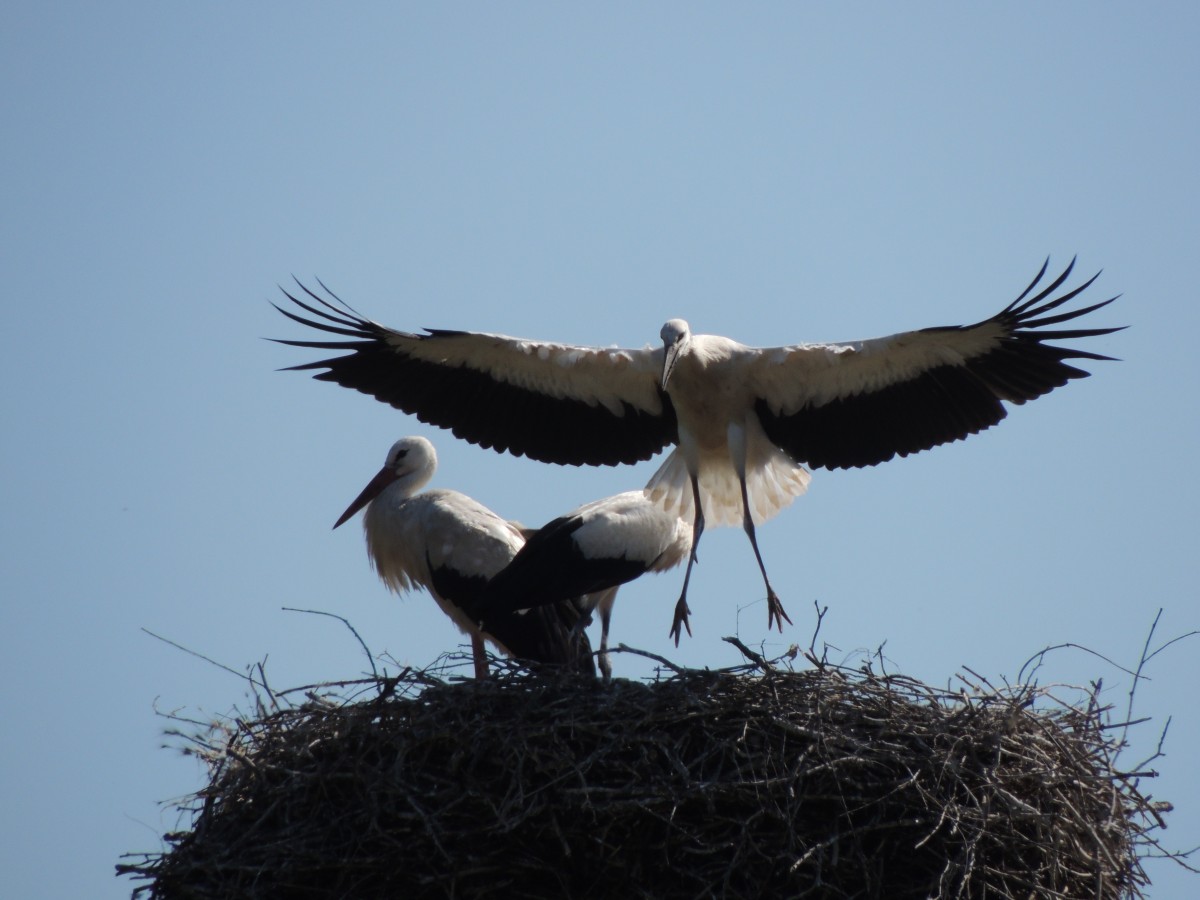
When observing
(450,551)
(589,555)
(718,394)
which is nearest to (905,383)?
(718,394)

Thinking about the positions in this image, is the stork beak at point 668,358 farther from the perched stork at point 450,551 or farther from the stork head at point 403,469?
the stork head at point 403,469

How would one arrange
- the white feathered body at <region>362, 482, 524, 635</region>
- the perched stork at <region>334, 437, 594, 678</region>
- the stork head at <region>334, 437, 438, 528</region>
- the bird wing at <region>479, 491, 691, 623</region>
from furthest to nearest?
the stork head at <region>334, 437, 438, 528</region>, the white feathered body at <region>362, 482, 524, 635</region>, the perched stork at <region>334, 437, 594, 678</region>, the bird wing at <region>479, 491, 691, 623</region>

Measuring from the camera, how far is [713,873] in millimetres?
4703

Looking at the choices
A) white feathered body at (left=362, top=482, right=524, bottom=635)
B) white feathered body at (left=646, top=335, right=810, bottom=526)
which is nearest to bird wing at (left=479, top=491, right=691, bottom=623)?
white feathered body at (left=646, top=335, right=810, bottom=526)

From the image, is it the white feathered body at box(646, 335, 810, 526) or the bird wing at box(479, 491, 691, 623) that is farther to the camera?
the bird wing at box(479, 491, 691, 623)

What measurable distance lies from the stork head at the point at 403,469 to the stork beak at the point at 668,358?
78.9 inches

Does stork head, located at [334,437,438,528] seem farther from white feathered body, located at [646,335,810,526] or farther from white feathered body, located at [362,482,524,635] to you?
white feathered body, located at [646,335,810,526]

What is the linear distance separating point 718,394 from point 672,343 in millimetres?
374

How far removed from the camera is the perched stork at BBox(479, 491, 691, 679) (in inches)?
273

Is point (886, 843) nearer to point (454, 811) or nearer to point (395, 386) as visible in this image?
point (454, 811)

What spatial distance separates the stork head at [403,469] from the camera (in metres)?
8.22

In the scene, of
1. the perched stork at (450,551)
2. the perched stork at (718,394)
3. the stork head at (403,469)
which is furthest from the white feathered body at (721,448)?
the stork head at (403,469)

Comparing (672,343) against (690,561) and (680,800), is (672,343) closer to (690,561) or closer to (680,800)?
(690,561)

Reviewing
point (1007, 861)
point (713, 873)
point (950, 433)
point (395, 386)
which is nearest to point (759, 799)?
point (713, 873)
